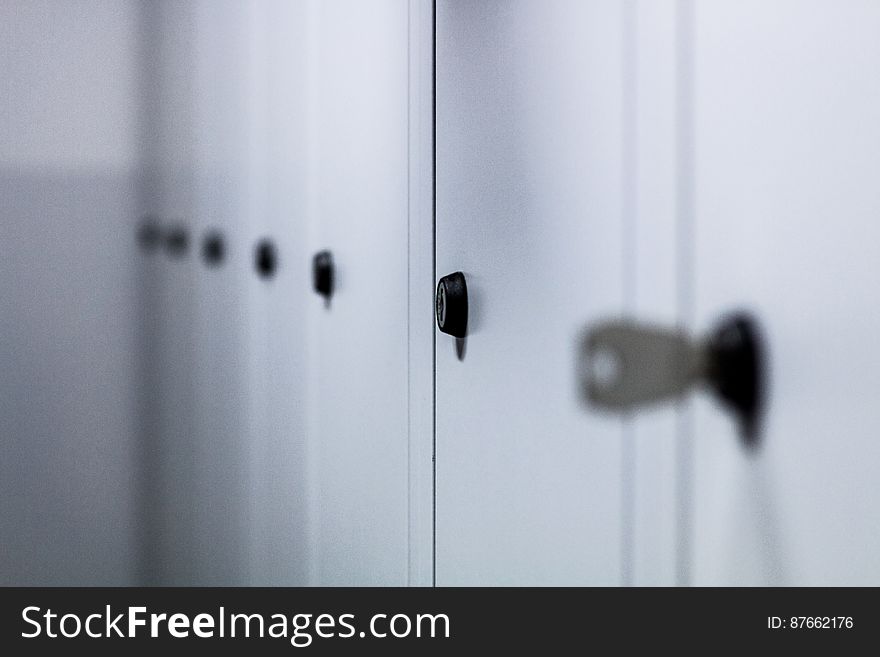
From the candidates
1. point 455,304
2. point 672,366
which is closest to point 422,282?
point 455,304

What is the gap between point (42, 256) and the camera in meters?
1.50

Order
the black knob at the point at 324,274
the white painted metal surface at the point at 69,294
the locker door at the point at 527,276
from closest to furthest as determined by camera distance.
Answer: the locker door at the point at 527,276 < the black knob at the point at 324,274 < the white painted metal surface at the point at 69,294

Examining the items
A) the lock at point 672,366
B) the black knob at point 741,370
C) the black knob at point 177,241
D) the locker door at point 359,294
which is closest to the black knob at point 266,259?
the locker door at point 359,294

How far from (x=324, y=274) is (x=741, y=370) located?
0.74 m

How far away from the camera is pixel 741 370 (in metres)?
0.37

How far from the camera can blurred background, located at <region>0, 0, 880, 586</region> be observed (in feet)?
1.12

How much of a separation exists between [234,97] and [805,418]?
1.32 metres

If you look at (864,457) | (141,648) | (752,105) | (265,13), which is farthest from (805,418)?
(265,13)

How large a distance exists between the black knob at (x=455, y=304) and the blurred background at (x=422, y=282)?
0.02 metres

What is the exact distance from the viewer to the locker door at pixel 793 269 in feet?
1.03

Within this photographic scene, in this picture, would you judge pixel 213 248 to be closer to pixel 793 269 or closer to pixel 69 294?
pixel 69 294

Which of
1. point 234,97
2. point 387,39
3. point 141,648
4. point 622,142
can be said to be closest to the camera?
point 622,142

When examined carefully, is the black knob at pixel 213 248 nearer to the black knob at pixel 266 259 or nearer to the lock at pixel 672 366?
the black knob at pixel 266 259

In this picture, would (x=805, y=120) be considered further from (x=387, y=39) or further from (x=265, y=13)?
(x=265, y=13)
